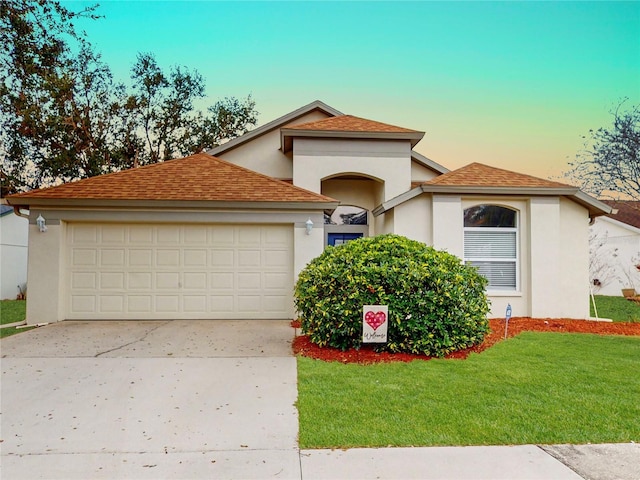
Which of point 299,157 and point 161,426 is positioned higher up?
point 299,157

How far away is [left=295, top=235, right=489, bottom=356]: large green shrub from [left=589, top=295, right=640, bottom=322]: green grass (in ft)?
24.8

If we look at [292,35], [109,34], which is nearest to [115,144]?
[109,34]

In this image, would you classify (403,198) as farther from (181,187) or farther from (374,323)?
(181,187)

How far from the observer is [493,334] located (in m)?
8.95

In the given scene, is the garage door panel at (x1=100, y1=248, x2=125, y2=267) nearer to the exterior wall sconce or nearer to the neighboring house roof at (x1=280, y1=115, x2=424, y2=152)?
the exterior wall sconce

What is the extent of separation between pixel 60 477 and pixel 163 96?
23193mm

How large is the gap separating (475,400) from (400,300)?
2.29 meters

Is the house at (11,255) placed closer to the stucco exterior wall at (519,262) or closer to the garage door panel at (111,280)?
the garage door panel at (111,280)

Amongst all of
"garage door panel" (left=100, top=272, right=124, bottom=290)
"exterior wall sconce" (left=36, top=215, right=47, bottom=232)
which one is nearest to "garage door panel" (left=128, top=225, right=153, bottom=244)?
"garage door panel" (left=100, top=272, right=124, bottom=290)

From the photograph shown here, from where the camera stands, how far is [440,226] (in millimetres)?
11547

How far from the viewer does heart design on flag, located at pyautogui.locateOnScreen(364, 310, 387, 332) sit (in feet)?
22.5

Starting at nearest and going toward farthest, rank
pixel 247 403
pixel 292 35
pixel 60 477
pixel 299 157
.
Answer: pixel 60 477 → pixel 247 403 → pixel 299 157 → pixel 292 35

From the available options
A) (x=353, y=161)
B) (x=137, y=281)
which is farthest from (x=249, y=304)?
(x=353, y=161)

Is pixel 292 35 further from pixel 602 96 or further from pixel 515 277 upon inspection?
pixel 602 96
